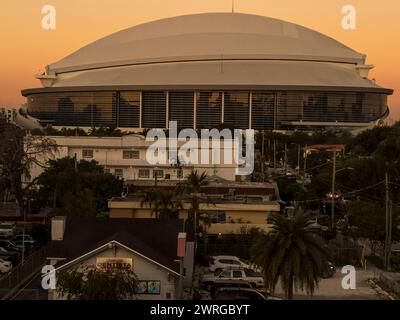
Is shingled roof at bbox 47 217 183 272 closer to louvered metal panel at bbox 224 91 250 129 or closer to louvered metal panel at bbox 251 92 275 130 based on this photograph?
louvered metal panel at bbox 224 91 250 129

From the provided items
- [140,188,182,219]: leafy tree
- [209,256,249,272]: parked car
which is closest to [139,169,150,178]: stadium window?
[140,188,182,219]: leafy tree

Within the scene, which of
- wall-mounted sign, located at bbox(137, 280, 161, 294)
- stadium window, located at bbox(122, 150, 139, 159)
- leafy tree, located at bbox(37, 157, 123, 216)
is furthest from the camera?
stadium window, located at bbox(122, 150, 139, 159)

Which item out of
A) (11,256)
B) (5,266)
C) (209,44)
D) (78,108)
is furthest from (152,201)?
(209,44)

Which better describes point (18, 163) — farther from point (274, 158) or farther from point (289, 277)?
point (274, 158)

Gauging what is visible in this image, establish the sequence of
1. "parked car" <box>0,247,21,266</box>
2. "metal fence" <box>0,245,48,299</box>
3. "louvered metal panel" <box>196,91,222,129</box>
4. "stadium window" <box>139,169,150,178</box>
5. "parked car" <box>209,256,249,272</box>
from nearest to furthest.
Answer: "metal fence" <box>0,245,48,299</box>, "parked car" <box>209,256,249,272</box>, "parked car" <box>0,247,21,266</box>, "stadium window" <box>139,169,150,178</box>, "louvered metal panel" <box>196,91,222,129</box>

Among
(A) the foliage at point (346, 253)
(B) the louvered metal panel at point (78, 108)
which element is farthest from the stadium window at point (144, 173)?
(B) the louvered metal panel at point (78, 108)
